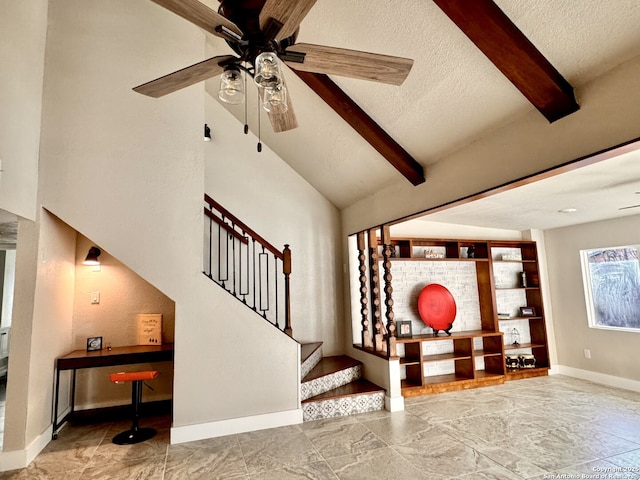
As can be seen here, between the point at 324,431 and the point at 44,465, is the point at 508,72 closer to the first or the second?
the point at 324,431

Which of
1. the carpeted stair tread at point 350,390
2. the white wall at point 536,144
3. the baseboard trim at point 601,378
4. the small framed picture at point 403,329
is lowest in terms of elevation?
the baseboard trim at point 601,378

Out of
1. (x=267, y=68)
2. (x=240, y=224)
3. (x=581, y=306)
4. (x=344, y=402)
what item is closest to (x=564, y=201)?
(x=581, y=306)

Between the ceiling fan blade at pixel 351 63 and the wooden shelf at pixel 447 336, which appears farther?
the wooden shelf at pixel 447 336

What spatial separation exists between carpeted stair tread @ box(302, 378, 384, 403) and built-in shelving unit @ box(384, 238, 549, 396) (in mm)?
620

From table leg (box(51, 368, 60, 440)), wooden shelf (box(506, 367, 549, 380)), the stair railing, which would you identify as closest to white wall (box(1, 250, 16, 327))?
table leg (box(51, 368, 60, 440))

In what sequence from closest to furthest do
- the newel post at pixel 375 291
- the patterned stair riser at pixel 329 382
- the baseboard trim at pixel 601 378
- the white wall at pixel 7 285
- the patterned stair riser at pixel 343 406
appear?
1. the patterned stair riser at pixel 343 406
2. the patterned stair riser at pixel 329 382
3. the newel post at pixel 375 291
4. the baseboard trim at pixel 601 378
5. the white wall at pixel 7 285

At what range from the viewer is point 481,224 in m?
5.67

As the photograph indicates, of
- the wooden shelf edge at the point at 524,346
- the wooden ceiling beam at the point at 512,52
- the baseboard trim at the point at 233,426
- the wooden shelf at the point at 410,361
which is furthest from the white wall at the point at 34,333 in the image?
the wooden shelf edge at the point at 524,346

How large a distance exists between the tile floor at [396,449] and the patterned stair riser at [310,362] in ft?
1.88

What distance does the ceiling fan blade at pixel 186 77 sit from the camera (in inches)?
73.1

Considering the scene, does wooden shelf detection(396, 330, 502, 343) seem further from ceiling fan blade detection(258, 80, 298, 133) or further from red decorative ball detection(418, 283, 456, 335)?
ceiling fan blade detection(258, 80, 298, 133)

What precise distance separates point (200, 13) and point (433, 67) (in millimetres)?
1834

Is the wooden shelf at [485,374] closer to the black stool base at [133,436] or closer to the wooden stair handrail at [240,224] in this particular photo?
the wooden stair handrail at [240,224]

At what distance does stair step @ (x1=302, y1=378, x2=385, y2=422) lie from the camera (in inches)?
149
